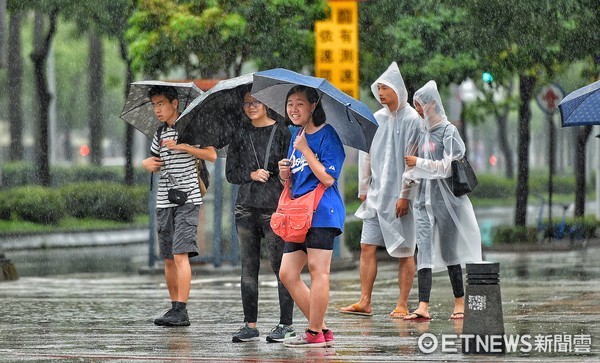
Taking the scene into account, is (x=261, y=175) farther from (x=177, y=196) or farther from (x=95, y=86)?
(x=95, y=86)

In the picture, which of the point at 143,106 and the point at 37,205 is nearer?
the point at 143,106

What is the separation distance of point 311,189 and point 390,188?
9.37 ft

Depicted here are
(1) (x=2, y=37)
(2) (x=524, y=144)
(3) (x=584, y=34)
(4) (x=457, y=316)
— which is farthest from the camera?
(2) (x=524, y=144)

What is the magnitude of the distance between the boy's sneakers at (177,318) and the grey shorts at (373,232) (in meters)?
1.84

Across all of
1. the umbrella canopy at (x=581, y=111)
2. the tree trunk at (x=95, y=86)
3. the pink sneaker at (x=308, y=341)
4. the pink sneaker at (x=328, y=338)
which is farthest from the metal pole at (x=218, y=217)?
the tree trunk at (x=95, y=86)

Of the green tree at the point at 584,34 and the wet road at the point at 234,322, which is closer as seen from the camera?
the wet road at the point at 234,322

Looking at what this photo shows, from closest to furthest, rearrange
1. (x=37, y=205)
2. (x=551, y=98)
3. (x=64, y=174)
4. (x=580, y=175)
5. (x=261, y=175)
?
(x=261, y=175)
(x=551, y=98)
(x=580, y=175)
(x=37, y=205)
(x=64, y=174)

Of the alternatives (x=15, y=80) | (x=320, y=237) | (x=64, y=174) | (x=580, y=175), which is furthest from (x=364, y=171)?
(x=64, y=174)

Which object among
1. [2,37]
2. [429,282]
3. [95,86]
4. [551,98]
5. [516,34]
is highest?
[95,86]

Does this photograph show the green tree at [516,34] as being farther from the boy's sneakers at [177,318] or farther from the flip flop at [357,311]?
the boy's sneakers at [177,318]

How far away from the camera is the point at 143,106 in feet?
43.3

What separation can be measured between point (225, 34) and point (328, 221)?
15.3 metres

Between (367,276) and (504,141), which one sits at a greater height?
(504,141)

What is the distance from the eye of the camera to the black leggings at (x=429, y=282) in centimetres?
1295
